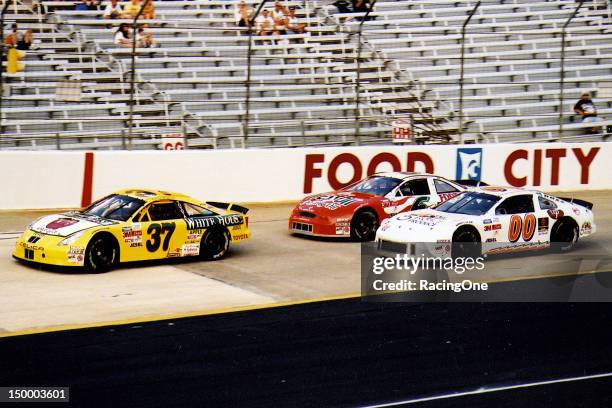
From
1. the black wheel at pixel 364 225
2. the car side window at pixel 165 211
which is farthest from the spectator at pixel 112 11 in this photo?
the car side window at pixel 165 211

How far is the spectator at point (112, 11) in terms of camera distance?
2691cm

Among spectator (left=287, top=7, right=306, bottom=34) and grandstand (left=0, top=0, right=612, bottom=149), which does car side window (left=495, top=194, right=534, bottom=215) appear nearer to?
grandstand (left=0, top=0, right=612, bottom=149)

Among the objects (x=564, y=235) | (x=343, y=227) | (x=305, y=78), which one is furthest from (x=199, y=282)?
(x=305, y=78)

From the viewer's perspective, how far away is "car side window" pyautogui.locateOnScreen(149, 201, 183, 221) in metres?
16.7

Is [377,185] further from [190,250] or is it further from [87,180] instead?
[87,180]

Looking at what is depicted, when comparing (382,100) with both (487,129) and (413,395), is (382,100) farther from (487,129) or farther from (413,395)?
(413,395)

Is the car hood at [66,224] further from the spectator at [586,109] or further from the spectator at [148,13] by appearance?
the spectator at [586,109]

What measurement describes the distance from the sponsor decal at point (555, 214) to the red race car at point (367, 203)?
2.23 m

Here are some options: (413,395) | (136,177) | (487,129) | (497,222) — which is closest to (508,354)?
(413,395)

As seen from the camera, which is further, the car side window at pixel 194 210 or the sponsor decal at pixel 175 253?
the car side window at pixel 194 210

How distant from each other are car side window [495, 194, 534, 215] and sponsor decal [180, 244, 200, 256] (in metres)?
4.96

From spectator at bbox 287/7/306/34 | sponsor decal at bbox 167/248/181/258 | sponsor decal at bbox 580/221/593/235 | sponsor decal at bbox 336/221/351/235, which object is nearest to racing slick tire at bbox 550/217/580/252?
sponsor decal at bbox 580/221/593/235

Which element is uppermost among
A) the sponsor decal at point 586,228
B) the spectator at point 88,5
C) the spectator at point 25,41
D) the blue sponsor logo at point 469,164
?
the spectator at point 88,5

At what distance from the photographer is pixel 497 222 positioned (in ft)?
56.6
